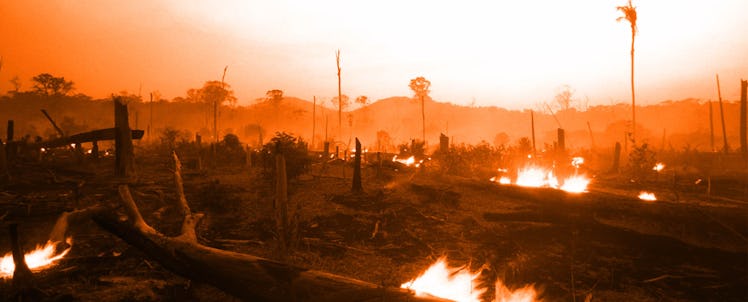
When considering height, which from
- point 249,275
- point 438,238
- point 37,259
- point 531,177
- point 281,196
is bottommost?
point 438,238

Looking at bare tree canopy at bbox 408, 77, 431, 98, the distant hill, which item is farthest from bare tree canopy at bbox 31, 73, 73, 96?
bare tree canopy at bbox 408, 77, 431, 98

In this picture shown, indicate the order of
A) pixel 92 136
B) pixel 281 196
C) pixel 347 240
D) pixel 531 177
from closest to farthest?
pixel 281 196
pixel 347 240
pixel 92 136
pixel 531 177

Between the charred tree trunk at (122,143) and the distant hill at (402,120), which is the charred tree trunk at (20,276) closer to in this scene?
the charred tree trunk at (122,143)

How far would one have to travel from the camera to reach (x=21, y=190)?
28.3ft

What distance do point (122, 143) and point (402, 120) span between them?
83.4 meters

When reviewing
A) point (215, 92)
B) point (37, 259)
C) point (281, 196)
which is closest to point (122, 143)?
point (37, 259)

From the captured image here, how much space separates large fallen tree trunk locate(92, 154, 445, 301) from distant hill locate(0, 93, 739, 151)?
175 ft

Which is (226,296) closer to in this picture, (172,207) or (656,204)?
(172,207)

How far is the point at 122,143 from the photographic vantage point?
9961 millimetres

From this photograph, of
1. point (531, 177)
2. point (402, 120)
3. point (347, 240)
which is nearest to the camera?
point (347, 240)

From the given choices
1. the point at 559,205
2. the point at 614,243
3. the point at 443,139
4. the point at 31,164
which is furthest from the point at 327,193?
the point at 31,164

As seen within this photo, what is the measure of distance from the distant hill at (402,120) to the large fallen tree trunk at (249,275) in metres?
53.4

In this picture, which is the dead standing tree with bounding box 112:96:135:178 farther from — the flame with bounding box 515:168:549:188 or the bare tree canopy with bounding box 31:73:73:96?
the bare tree canopy with bounding box 31:73:73:96

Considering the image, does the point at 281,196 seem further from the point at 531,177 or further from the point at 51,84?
the point at 51,84
